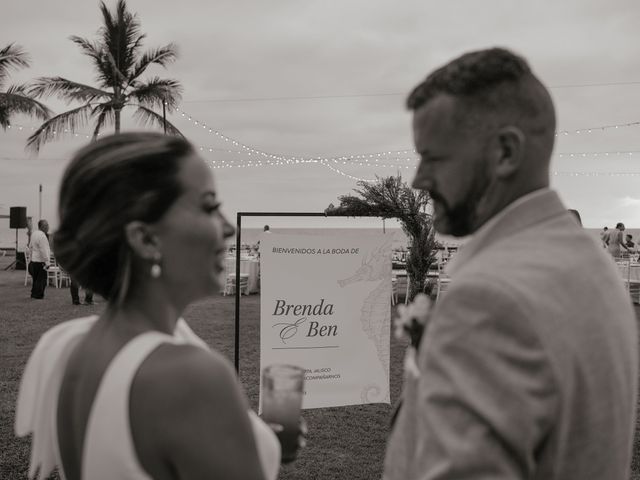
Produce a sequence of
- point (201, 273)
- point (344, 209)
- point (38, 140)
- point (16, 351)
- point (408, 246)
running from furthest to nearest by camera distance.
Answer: point (38, 140) < point (16, 351) < point (408, 246) < point (344, 209) < point (201, 273)

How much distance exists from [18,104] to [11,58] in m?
1.68

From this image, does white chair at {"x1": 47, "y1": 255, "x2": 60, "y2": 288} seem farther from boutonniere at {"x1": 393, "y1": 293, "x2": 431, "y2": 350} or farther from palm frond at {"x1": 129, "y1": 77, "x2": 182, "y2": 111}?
boutonniere at {"x1": 393, "y1": 293, "x2": 431, "y2": 350}

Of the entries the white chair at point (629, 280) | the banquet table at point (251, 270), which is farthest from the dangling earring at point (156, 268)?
the banquet table at point (251, 270)

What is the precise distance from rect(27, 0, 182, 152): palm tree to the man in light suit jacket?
24483 millimetres

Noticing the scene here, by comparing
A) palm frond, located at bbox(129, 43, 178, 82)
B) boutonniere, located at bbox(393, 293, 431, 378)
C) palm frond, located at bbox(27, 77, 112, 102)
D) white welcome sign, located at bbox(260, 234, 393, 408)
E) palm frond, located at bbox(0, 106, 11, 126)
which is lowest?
white welcome sign, located at bbox(260, 234, 393, 408)

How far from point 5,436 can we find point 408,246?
11.9ft

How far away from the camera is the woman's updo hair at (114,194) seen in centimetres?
126

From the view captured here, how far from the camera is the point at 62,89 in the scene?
2448 centimetres

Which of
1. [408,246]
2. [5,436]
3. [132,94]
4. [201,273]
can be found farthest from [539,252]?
[132,94]

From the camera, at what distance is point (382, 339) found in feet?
16.9

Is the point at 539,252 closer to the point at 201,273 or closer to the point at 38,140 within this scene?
the point at 201,273

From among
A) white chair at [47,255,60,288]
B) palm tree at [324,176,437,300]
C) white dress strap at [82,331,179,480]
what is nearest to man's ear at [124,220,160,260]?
white dress strap at [82,331,179,480]

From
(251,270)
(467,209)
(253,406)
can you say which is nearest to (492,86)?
(467,209)

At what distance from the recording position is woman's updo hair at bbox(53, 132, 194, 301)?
4.14ft
